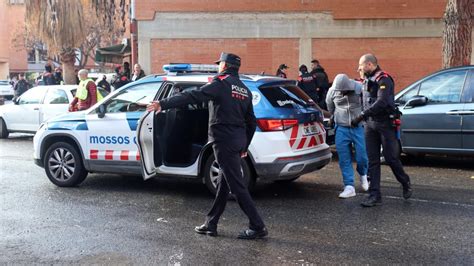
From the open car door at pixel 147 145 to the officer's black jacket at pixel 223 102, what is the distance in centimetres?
145

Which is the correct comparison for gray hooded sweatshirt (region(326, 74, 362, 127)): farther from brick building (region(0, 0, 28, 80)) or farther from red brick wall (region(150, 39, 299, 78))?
brick building (region(0, 0, 28, 80))

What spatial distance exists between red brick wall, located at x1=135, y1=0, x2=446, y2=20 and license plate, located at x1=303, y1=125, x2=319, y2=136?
9662 mm

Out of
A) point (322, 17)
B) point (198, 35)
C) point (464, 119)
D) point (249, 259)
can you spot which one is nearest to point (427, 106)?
point (464, 119)

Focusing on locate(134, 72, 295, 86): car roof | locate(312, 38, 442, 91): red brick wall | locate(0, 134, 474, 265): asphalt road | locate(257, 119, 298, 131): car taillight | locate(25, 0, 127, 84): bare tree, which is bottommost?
locate(0, 134, 474, 265): asphalt road

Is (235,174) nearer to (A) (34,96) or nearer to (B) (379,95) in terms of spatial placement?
(B) (379,95)

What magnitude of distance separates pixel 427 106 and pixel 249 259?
5548 millimetres

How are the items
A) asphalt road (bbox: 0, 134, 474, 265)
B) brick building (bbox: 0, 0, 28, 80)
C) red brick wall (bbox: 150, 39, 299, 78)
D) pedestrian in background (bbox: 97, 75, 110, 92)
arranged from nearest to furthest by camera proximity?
asphalt road (bbox: 0, 134, 474, 265) → pedestrian in background (bbox: 97, 75, 110, 92) → red brick wall (bbox: 150, 39, 299, 78) → brick building (bbox: 0, 0, 28, 80)

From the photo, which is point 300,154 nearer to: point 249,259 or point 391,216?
point 391,216

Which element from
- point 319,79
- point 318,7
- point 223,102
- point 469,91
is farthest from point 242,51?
point 223,102

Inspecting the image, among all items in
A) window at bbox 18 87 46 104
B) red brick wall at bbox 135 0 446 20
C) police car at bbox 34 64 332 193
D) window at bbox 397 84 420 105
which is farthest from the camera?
red brick wall at bbox 135 0 446 20

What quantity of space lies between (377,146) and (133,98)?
3.45 metres

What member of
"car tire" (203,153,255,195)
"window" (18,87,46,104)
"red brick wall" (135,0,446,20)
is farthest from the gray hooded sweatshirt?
"red brick wall" (135,0,446,20)

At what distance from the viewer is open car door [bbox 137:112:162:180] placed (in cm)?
661

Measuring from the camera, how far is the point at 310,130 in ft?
22.9
